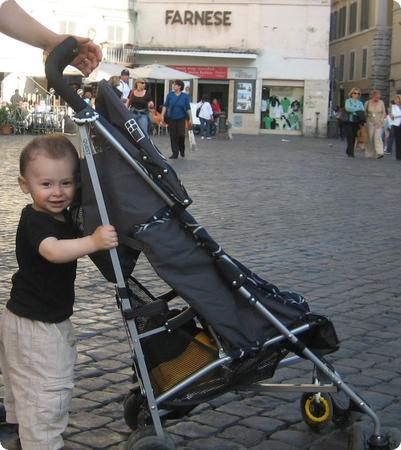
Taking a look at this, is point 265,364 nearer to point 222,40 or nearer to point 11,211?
point 11,211

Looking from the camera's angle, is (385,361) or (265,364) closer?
(265,364)

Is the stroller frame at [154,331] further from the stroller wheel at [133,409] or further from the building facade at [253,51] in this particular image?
the building facade at [253,51]

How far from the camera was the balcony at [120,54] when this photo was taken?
4350cm

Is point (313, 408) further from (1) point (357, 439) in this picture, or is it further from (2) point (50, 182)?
(2) point (50, 182)

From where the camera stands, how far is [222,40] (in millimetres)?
44438

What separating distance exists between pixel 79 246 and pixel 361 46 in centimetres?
5138

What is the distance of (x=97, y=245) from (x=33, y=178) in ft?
1.10

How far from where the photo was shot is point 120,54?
4381 centimetres

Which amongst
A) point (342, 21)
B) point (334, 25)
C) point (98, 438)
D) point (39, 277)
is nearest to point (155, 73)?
point (342, 21)

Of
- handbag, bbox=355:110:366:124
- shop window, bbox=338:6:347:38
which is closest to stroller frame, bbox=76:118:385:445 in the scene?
handbag, bbox=355:110:366:124

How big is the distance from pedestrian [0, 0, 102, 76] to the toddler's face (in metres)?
0.45

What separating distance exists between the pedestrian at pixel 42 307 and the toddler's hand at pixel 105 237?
0.12 meters

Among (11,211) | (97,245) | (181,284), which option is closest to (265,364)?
(181,284)

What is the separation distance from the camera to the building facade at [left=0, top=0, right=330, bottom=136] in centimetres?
4409
